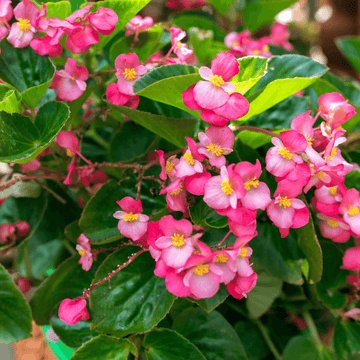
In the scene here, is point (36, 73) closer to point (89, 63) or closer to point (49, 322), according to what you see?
point (89, 63)

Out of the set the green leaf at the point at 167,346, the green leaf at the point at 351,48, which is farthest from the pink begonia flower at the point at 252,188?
the green leaf at the point at 351,48

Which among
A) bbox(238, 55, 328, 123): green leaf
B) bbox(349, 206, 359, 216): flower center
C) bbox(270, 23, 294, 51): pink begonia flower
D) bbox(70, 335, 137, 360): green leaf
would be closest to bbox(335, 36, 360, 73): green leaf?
bbox(270, 23, 294, 51): pink begonia flower

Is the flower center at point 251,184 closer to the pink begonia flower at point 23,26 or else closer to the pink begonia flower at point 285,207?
the pink begonia flower at point 285,207

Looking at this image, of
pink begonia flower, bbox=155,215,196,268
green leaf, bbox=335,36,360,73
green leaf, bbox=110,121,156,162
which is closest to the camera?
pink begonia flower, bbox=155,215,196,268

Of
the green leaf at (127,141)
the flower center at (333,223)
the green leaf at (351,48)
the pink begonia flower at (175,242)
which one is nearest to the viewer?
the pink begonia flower at (175,242)

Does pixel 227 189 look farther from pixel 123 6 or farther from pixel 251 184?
pixel 123 6

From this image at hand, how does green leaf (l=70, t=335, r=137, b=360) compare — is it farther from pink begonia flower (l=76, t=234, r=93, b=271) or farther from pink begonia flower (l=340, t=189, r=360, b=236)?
pink begonia flower (l=340, t=189, r=360, b=236)
